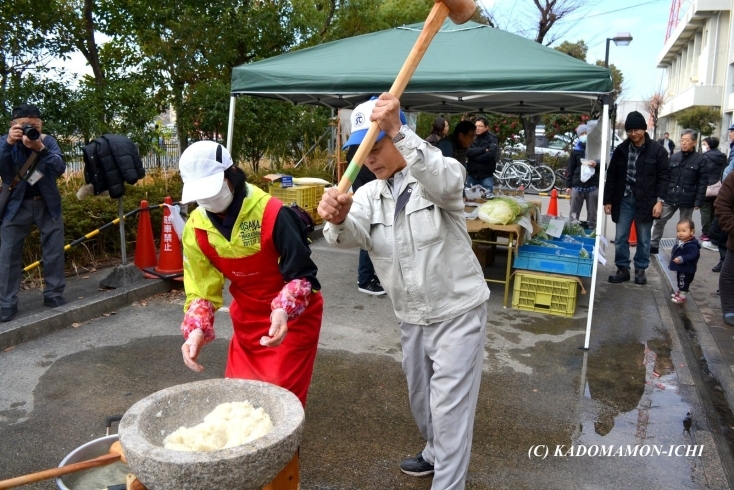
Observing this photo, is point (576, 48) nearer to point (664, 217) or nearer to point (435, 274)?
point (664, 217)

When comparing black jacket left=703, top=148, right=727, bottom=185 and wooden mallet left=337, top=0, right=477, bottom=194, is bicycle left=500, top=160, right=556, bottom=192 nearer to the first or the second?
black jacket left=703, top=148, right=727, bottom=185

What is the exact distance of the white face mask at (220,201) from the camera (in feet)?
7.88

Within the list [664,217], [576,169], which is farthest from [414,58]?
[576,169]

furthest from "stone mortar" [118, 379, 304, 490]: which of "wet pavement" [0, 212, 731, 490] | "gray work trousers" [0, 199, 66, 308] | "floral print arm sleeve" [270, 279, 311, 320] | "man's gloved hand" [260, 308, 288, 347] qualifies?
"gray work trousers" [0, 199, 66, 308]

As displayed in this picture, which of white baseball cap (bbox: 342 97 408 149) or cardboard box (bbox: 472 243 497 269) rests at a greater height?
white baseball cap (bbox: 342 97 408 149)

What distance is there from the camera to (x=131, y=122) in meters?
8.48

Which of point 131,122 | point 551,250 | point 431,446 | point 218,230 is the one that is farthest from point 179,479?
point 131,122

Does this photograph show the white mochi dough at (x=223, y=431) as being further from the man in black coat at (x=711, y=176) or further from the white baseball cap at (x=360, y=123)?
the man in black coat at (x=711, y=176)

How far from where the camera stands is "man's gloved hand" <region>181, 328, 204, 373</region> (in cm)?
238

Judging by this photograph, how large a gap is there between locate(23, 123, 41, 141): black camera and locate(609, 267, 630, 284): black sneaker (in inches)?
262

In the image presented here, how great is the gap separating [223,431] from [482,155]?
311 inches

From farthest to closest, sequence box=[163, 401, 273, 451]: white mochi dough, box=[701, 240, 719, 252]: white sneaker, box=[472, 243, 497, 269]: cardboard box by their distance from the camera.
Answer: box=[701, 240, 719, 252]: white sneaker
box=[472, 243, 497, 269]: cardboard box
box=[163, 401, 273, 451]: white mochi dough

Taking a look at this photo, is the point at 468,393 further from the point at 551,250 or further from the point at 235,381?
the point at 551,250

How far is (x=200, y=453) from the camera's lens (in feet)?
5.58
